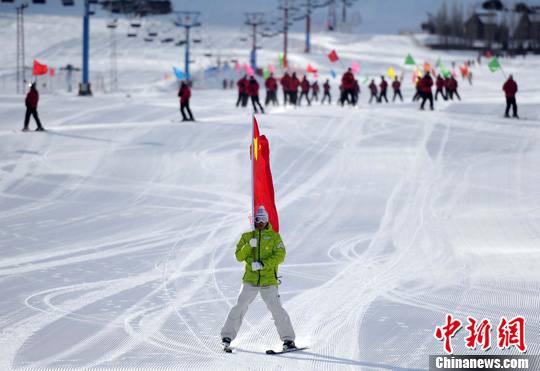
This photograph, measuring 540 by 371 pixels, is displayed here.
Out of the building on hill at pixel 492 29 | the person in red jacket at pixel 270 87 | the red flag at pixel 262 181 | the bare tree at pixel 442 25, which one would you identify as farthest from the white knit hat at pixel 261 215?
the bare tree at pixel 442 25

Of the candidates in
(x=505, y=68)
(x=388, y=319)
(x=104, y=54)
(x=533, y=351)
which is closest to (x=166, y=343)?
→ (x=388, y=319)

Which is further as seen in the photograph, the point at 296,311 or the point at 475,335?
the point at 296,311

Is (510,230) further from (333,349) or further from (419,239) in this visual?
(333,349)

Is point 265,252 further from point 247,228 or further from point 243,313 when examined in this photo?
point 247,228

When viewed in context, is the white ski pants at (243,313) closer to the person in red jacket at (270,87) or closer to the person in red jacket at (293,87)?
the person in red jacket at (293,87)

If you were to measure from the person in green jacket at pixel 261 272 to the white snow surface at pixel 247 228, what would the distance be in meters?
0.21

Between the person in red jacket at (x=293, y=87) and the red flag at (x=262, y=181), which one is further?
the person in red jacket at (x=293, y=87)

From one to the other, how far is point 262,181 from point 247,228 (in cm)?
679

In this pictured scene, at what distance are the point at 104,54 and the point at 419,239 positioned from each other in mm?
91005

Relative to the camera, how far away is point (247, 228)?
15.0 metres

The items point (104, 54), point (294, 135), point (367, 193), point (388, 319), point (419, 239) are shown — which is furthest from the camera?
point (104, 54)

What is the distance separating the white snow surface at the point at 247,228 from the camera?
863 cm

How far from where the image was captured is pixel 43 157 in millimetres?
22469

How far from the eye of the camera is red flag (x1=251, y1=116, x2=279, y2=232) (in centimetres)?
816
